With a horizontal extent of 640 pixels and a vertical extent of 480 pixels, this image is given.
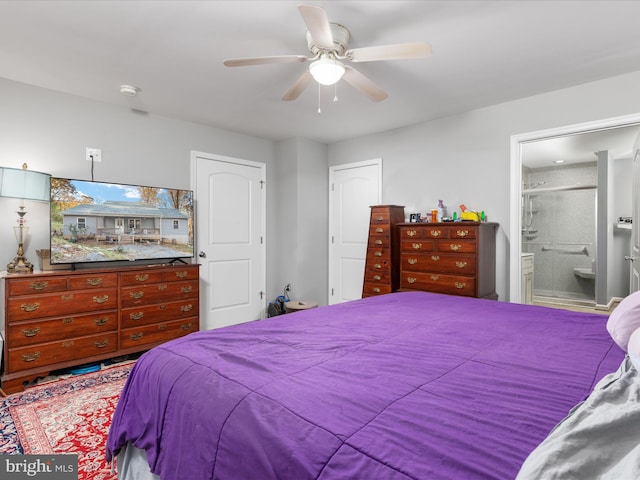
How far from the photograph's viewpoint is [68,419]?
2299 millimetres

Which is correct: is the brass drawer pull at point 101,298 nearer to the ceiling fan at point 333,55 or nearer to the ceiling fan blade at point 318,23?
the ceiling fan at point 333,55

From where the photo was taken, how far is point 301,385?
104cm

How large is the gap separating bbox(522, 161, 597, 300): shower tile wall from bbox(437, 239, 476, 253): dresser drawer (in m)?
3.81

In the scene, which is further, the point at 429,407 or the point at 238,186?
the point at 238,186

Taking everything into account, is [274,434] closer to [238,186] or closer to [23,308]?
[23,308]

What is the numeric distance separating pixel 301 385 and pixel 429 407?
1.18ft

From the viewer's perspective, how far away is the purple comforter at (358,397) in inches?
30.1

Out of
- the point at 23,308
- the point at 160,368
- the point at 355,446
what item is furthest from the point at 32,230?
the point at 355,446

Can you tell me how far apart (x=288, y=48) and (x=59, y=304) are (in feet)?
8.90

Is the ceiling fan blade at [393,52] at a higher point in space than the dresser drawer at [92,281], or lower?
higher

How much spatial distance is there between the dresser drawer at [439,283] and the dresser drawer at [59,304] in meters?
2.86

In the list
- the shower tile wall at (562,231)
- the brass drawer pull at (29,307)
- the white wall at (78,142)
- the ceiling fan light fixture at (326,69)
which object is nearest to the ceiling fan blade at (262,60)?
the ceiling fan light fixture at (326,69)

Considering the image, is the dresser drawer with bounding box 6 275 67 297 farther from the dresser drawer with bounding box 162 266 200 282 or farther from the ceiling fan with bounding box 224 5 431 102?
the ceiling fan with bounding box 224 5 431 102

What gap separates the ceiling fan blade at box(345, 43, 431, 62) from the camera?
198cm
